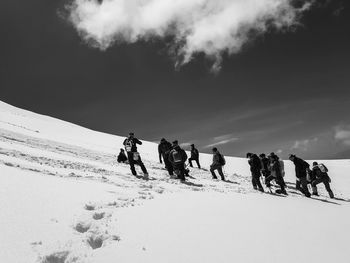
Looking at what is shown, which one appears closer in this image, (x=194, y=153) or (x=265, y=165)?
(x=265, y=165)

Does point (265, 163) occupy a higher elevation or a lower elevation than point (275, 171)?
higher

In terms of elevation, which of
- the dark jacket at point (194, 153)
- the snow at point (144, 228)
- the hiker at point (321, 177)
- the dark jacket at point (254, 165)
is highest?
the dark jacket at point (194, 153)

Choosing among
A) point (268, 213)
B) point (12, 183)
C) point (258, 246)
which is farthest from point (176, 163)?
point (258, 246)

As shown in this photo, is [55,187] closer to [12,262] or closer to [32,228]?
Result: [32,228]

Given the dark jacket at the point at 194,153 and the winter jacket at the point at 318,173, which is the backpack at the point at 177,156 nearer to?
the dark jacket at the point at 194,153

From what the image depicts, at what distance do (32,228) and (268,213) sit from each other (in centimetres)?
637

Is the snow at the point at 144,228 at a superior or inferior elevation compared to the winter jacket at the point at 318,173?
inferior

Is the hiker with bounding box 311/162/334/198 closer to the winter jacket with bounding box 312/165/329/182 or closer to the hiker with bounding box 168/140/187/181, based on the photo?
the winter jacket with bounding box 312/165/329/182

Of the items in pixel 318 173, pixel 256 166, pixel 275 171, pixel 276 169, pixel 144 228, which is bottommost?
pixel 144 228

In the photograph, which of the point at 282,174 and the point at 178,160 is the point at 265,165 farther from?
the point at 178,160

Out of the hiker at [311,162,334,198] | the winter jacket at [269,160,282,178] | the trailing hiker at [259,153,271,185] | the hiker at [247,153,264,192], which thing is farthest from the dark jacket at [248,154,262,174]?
the hiker at [311,162,334,198]

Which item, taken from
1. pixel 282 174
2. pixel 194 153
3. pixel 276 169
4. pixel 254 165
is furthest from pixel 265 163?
pixel 194 153

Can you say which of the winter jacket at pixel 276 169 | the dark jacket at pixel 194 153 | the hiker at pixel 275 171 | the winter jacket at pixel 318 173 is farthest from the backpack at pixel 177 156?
the winter jacket at pixel 318 173

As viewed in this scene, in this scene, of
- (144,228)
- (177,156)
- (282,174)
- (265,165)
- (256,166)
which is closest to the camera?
(144,228)
